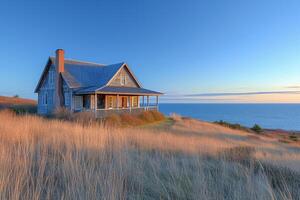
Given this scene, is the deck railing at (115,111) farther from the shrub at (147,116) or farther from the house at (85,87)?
the shrub at (147,116)

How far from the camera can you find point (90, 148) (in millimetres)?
4504

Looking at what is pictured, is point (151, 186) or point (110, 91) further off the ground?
point (110, 91)

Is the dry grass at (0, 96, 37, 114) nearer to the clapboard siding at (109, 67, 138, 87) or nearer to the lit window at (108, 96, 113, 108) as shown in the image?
the lit window at (108, 96, 113, 108)

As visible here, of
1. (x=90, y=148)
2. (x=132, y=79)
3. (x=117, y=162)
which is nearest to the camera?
(x=117, y=162)

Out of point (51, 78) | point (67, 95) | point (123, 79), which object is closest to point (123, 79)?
A: point (123, 79)

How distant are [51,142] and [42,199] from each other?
2.73 metres

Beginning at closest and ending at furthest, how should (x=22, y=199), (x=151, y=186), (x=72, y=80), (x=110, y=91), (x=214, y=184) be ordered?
(x=22, y=199), (x=151, y=186), (x=214, y=184), (x=110, y=91), (x=72, y=80)

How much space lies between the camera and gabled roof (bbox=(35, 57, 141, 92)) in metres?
23.9

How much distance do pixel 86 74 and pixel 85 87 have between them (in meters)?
2.95

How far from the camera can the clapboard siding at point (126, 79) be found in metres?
25.5

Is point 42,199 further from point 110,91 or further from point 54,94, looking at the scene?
point 54,94

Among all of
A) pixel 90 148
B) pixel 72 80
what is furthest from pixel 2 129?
pixel 72 80

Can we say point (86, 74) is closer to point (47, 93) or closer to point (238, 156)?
point (47, 93)

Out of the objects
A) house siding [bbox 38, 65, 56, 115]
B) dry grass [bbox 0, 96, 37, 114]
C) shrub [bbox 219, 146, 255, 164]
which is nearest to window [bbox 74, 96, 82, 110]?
house siding [bbox 38, 65, 56, 115]
